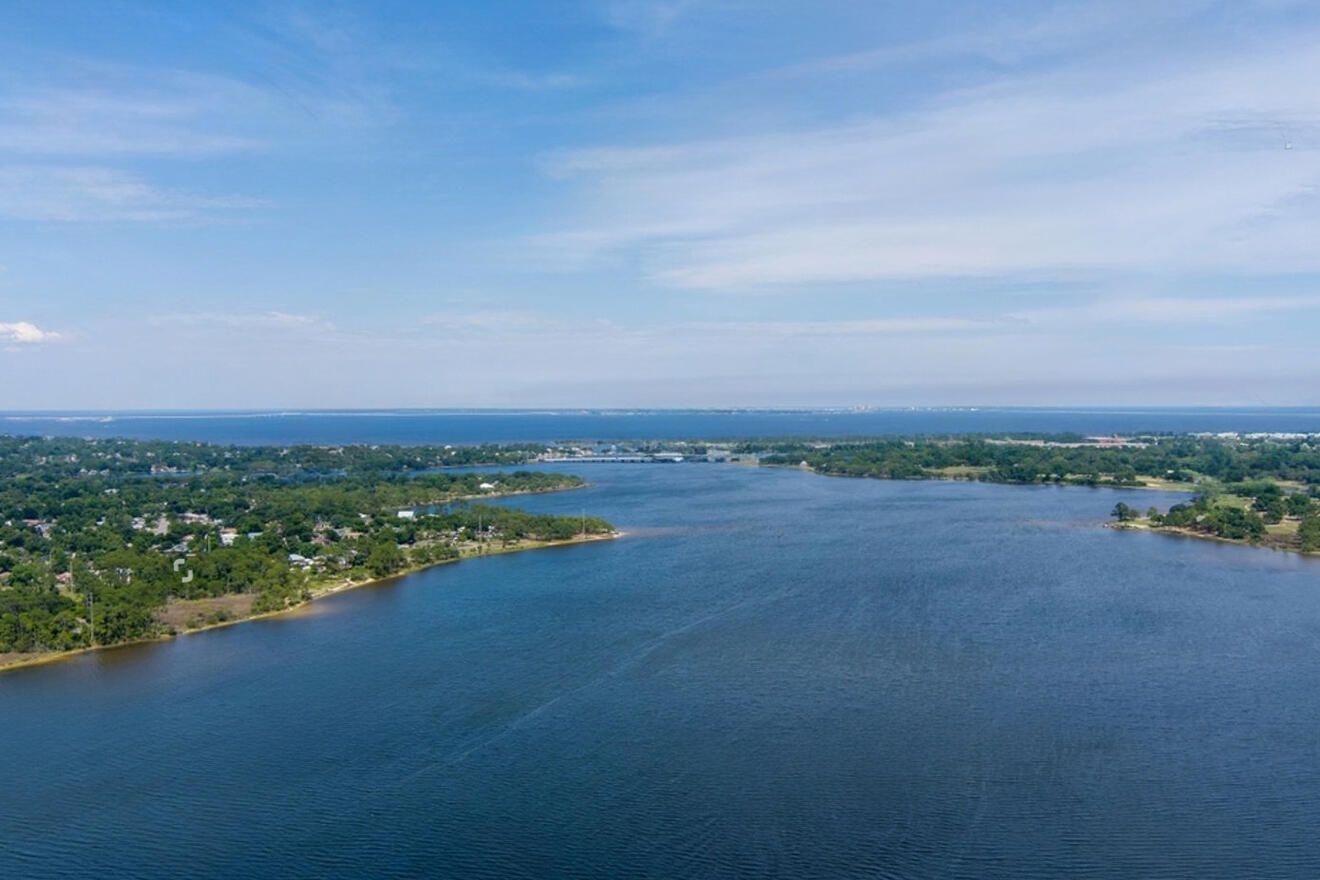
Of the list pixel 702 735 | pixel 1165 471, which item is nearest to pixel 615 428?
pixel 1165 471

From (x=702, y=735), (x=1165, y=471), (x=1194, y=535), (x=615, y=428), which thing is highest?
(x=615, y=428)

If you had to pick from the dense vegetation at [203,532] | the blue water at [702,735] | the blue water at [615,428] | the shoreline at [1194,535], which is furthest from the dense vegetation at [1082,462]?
the blue water at [615,428]

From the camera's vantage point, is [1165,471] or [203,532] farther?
[1165,471]

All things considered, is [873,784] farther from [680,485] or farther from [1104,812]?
[680,485]

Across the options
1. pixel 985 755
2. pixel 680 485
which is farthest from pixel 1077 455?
pixel 985 755

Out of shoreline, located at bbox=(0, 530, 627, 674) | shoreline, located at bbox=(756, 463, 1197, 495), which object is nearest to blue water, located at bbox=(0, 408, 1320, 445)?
shoreline, located at bbox=(756, 463, 1197, 495)

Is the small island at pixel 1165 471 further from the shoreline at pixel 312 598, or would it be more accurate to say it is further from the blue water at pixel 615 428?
the blue water at pixel 615 428

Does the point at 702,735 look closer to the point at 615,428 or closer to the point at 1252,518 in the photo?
the point at 1252,518
